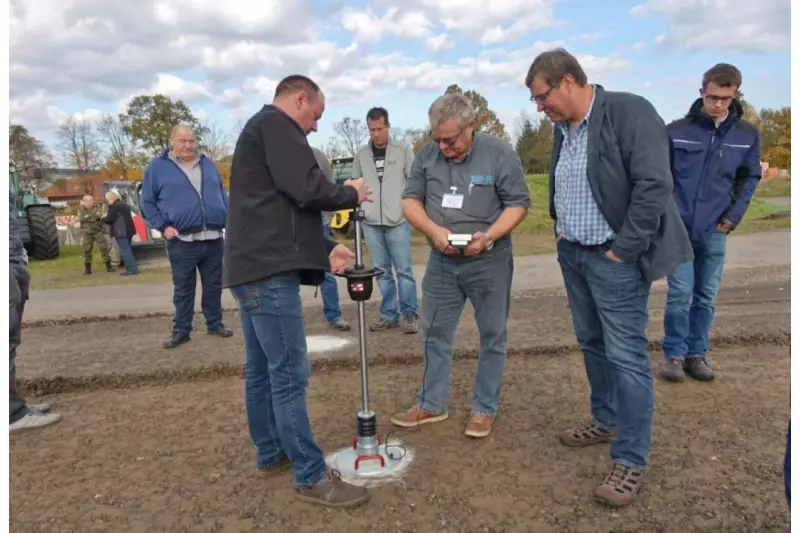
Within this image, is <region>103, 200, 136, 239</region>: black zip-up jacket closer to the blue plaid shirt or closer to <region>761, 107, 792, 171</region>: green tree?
the blue plaid shirt

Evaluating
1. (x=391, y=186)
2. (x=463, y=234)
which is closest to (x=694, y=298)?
(x=463, y=234)

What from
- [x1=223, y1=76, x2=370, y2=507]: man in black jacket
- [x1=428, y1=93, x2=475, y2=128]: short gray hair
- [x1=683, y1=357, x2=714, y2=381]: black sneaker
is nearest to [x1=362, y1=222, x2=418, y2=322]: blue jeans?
[x1=683, y1=357, x2=714, y2=381]: black sneaker

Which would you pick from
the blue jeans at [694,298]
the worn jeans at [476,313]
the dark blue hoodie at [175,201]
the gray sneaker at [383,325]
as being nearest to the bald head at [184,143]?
the dark blue hoodie at [175,201]

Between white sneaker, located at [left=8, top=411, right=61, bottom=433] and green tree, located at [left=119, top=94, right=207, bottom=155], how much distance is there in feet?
132

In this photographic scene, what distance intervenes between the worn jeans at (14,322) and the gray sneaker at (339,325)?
2904mm

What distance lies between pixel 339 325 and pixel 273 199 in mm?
3698

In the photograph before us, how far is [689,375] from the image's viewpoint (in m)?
4.76

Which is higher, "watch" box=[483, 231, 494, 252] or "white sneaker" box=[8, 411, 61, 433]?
"watch" box=[483, 231, 494, 252]

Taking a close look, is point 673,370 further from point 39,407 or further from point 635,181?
point 39,407

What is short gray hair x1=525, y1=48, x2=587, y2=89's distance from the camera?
3023mm

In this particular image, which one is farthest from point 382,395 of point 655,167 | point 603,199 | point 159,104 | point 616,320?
point 159,104

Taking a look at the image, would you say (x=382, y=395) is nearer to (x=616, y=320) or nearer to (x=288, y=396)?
(x=288, y=396)

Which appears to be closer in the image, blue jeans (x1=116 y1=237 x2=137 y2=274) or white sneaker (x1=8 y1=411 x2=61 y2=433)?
white sneaker (x1=8 y1=411 x2=61 y2=433)

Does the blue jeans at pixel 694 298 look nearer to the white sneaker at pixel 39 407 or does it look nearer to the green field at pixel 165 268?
the white sneaker at pixel 39 407
